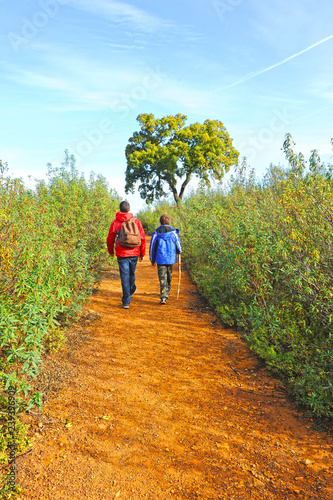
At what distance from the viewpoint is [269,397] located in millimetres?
3963

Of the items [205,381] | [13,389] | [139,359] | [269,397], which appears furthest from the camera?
[139,359]

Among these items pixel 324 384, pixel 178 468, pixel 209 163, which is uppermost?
pixel 209 163

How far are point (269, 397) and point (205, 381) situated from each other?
2.48 ft

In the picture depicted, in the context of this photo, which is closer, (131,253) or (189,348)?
(189,348)

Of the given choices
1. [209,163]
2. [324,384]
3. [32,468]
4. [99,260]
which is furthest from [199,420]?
[209,163]

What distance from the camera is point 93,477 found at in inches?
106

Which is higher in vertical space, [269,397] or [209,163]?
[209,163]

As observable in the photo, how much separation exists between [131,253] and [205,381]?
3.37 meters

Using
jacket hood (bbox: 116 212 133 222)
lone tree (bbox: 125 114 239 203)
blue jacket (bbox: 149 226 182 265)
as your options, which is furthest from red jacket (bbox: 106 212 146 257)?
lone tree (bbox: 125 114 239 203)

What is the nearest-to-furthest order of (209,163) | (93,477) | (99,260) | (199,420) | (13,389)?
1. (93,477)
2. (13,389)
3. (199,420)
4. (99,260)
5. (209,163)

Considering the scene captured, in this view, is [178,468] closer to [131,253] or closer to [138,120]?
[131,253]

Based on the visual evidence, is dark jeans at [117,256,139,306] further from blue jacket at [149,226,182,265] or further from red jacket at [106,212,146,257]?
blue jacket at [149,226,182,265]

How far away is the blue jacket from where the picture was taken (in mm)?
7445

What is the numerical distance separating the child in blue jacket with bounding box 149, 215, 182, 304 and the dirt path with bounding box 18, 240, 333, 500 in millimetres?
2143
